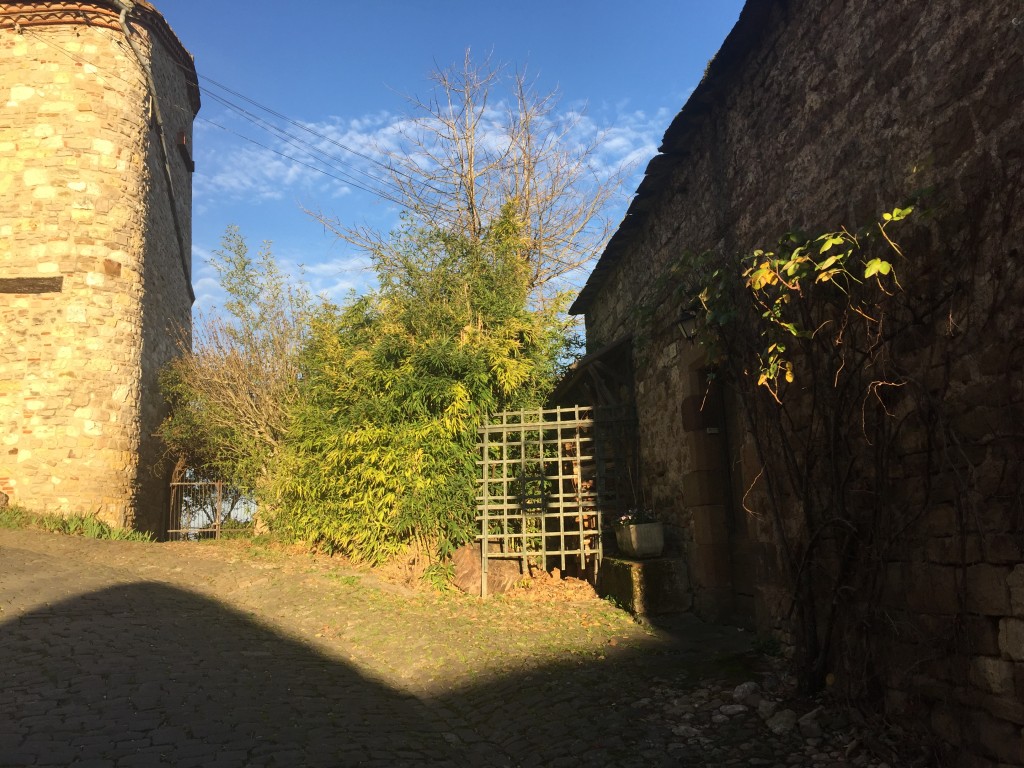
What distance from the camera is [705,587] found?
6.15 m

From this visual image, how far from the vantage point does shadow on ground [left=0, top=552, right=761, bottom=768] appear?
3.66 meters

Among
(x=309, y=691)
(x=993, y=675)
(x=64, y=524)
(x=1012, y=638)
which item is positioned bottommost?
(x=309, y=691)

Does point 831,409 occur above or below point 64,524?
above

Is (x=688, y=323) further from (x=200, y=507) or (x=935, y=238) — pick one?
(x=200, y=507)

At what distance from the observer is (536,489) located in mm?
8188

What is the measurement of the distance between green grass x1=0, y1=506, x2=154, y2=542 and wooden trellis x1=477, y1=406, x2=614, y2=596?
18.7 ft

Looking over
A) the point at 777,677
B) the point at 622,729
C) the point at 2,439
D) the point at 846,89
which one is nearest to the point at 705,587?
the point at 777,677

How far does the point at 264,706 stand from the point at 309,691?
467mm

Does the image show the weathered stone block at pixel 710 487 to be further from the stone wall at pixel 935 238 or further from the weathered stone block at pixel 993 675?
the weathered stone block at pixel 993 675

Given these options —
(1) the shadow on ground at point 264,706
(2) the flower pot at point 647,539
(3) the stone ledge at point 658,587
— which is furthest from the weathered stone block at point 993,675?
(2) the flower pot at point 647,539

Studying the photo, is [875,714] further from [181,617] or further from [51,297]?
[51,297]

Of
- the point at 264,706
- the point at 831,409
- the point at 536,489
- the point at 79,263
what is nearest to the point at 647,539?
the point at 536,489

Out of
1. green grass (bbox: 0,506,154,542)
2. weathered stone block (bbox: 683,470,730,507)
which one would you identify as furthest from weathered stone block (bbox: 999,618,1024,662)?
green grass (bbox: 0,506,154,542)

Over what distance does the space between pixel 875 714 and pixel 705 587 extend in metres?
2.75
